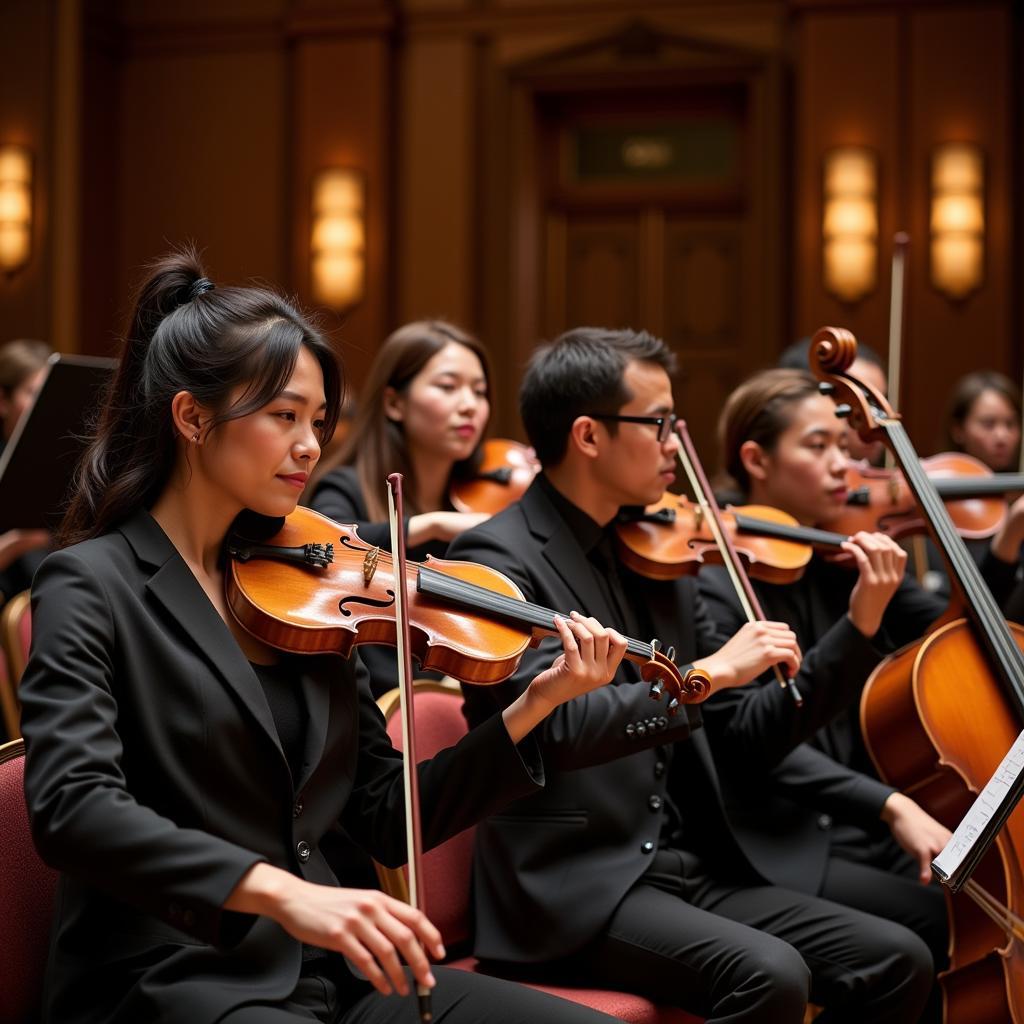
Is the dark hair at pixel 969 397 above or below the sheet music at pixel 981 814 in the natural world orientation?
above

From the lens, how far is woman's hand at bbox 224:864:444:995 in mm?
1141

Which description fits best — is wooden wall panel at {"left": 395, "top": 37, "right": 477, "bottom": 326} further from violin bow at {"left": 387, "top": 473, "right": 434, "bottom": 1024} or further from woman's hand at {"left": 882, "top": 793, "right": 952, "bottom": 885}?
violin bow at {"left": 387, "top": 473, "right": 434, "bottom": 1024}

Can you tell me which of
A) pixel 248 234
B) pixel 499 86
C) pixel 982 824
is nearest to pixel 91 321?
pixel 248 234

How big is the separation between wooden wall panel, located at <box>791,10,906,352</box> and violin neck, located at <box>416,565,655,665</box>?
427 centimetres

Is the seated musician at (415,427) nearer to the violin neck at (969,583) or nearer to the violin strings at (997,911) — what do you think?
the violin neck at (969,583)

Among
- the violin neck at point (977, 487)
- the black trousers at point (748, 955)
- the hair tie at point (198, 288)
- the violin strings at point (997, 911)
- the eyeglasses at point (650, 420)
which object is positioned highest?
the hair tie at point (198, 288)

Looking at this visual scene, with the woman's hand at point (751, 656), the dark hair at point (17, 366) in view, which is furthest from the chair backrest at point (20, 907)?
the dark hair at point (17, 366)

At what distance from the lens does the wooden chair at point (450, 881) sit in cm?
180

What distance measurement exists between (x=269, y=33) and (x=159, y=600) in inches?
217

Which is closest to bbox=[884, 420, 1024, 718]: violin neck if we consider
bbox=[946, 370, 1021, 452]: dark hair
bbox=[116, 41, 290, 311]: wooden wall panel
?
bbox=[946, 370, 1021, 452]: dark hair

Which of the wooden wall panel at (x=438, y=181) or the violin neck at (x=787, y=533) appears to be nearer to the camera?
the violin neck at (x=787, y=533)

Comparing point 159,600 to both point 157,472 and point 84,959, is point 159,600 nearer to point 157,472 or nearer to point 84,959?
point 157,472

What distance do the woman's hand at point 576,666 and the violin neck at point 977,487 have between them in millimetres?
1527

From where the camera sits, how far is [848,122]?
18.5 feet
